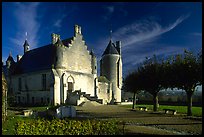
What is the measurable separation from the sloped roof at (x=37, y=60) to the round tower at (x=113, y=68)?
60.1ft

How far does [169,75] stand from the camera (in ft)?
84.5

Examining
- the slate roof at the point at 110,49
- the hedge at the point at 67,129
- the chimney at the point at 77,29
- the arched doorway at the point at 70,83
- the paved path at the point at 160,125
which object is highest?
the chimney at the point at 77,29

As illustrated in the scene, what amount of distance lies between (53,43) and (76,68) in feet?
24.2

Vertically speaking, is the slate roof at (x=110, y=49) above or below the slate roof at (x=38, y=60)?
above

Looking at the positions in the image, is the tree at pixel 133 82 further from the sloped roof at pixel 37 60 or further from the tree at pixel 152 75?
the sloped roof at pixel 37 60

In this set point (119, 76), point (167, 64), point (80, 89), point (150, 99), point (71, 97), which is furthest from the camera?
point (119, 76)

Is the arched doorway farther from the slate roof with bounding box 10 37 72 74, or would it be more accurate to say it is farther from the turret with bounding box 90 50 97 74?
the turret with bounding box 90 50 97 74

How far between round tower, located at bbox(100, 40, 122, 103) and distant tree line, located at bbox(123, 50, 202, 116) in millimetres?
24363

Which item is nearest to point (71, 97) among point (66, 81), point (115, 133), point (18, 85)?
point (66, 81)

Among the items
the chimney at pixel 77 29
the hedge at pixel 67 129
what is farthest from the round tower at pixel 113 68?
the hedge at pixel 67 129

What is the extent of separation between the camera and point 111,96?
188ft

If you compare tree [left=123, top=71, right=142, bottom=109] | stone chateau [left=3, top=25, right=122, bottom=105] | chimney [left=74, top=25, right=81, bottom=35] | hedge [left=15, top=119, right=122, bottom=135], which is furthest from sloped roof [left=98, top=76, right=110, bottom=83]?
hedge [left=15, top=119, right=122, bottom=135]

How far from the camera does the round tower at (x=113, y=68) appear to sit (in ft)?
194

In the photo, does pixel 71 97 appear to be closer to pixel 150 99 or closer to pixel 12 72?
pixel 12 72
